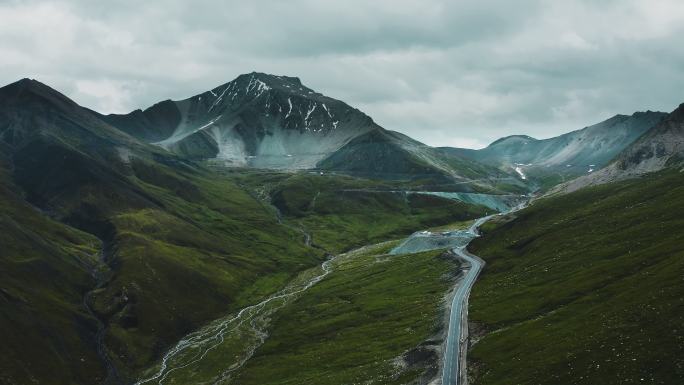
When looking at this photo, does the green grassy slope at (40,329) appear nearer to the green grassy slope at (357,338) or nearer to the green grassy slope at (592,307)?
the green grassy slope at (357,338)

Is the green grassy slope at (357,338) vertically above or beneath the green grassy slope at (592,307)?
beneath

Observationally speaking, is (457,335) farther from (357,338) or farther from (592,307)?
(357,338)

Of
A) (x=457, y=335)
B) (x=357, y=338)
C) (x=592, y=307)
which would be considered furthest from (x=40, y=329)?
(x=592, y=307)

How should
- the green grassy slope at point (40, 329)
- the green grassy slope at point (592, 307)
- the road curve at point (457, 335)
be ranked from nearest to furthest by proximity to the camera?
the green grassy slope at point (592, 307) < the road curve at point (457, 335) < the green grassy slope at point (40, 329)

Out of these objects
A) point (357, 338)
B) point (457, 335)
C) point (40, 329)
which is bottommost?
point (357, 338)

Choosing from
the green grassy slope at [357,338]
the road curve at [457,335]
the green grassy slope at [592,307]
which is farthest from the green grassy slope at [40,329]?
the green grassy slope at [592,307]

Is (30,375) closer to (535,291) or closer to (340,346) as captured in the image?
(340,346)
